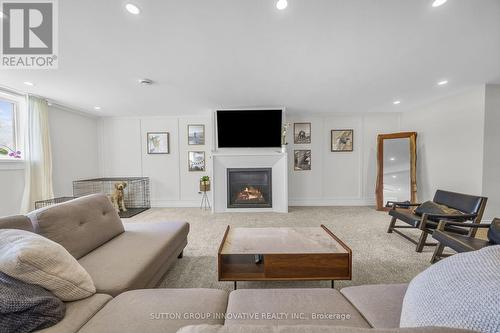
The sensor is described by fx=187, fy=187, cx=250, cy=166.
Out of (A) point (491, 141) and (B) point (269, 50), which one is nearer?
(B) point (269, 50)

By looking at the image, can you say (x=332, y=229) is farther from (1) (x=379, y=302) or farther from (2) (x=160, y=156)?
(2) (x=160, y=156)

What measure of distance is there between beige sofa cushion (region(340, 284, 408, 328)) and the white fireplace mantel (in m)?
3.09

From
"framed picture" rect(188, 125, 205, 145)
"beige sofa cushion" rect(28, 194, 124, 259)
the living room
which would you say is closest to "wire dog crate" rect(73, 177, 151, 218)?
the living room

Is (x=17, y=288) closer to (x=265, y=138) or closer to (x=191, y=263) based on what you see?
(x=191, y=263)

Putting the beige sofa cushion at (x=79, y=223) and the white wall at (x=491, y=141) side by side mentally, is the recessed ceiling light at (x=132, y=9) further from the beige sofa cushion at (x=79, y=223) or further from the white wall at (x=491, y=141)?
the white wall at (x=491, y=141)

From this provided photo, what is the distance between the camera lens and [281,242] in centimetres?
181

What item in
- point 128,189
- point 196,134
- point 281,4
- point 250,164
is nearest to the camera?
point 281,4

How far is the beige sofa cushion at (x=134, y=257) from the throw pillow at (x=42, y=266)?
151mm

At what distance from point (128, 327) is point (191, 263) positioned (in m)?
1.37

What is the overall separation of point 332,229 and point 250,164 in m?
2.08

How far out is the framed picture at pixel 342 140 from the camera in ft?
15.4

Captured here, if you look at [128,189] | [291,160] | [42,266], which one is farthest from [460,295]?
[128,189]

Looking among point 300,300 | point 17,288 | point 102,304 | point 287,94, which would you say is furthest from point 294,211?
point 17,288

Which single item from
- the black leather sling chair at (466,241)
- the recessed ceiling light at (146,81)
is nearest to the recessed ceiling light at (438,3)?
the black leather sling chair at (466,241)
